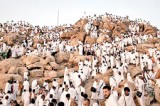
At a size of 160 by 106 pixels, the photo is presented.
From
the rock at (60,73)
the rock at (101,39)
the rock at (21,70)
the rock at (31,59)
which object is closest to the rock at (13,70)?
the rock at (21,70)

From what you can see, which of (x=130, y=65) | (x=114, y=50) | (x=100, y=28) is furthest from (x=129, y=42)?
(x=100, y=28)

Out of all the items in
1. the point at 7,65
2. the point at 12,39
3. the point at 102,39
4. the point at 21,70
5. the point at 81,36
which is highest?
the point at 81,36

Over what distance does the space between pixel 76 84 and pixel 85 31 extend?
2370cm

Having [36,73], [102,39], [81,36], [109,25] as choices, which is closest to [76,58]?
[36,73]

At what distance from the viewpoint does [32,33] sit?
43969 millimetres

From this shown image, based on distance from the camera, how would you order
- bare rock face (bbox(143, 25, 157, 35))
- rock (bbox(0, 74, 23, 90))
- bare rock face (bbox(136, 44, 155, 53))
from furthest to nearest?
bare rock face (bbox(143, 25, 157, 35)), bare rock face (bbox(136, 44, 155, 53)), rock (bbox(0, 74, 23, 90))

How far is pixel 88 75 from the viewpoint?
21.9m

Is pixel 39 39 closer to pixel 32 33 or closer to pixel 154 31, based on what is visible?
pixel 32 33

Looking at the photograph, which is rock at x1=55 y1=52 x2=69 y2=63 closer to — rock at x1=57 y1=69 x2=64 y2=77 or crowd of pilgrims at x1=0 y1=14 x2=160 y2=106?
crowd of pilgrims at x1=0 y1=14 x2=160 y2=106

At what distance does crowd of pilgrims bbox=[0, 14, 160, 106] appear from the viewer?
1016cm

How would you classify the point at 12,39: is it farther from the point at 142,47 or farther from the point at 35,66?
the point at 142,47

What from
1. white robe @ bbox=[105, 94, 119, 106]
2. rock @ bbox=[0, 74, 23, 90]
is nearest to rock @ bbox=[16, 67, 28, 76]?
rock @ bbox=[0, 74, 23, 90]

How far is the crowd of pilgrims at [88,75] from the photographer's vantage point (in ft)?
33.3

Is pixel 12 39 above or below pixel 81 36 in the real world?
below
